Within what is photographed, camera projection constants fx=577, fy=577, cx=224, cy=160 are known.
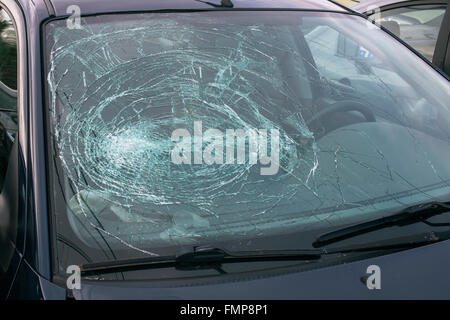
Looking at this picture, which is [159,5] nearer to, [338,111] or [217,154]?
[217,154]

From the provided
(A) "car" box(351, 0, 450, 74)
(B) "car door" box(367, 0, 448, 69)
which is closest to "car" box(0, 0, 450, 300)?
(B) "car door" box(367, 0, 448, 69)

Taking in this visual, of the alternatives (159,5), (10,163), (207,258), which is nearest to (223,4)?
(159,5)

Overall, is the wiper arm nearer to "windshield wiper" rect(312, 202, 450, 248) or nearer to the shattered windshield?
the shattered windshield

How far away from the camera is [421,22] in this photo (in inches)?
208

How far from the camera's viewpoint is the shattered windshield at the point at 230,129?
5.52ft

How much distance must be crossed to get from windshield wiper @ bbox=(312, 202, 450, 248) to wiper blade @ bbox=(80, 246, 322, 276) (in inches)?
5.2

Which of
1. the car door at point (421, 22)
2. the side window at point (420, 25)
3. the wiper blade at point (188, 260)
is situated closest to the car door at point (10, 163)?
the wiper blade at point (188, 260)

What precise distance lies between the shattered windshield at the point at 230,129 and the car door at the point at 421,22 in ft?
4.62

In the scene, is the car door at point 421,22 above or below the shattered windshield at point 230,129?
above

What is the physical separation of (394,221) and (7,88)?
4.54ft

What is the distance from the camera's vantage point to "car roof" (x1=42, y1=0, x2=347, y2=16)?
6.79 feet

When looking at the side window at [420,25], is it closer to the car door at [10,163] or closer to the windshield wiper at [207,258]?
the car door at [10,163]

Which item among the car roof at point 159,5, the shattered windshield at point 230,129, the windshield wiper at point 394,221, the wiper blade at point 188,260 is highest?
the car roof at point 159,5

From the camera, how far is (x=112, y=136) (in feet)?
6.22
